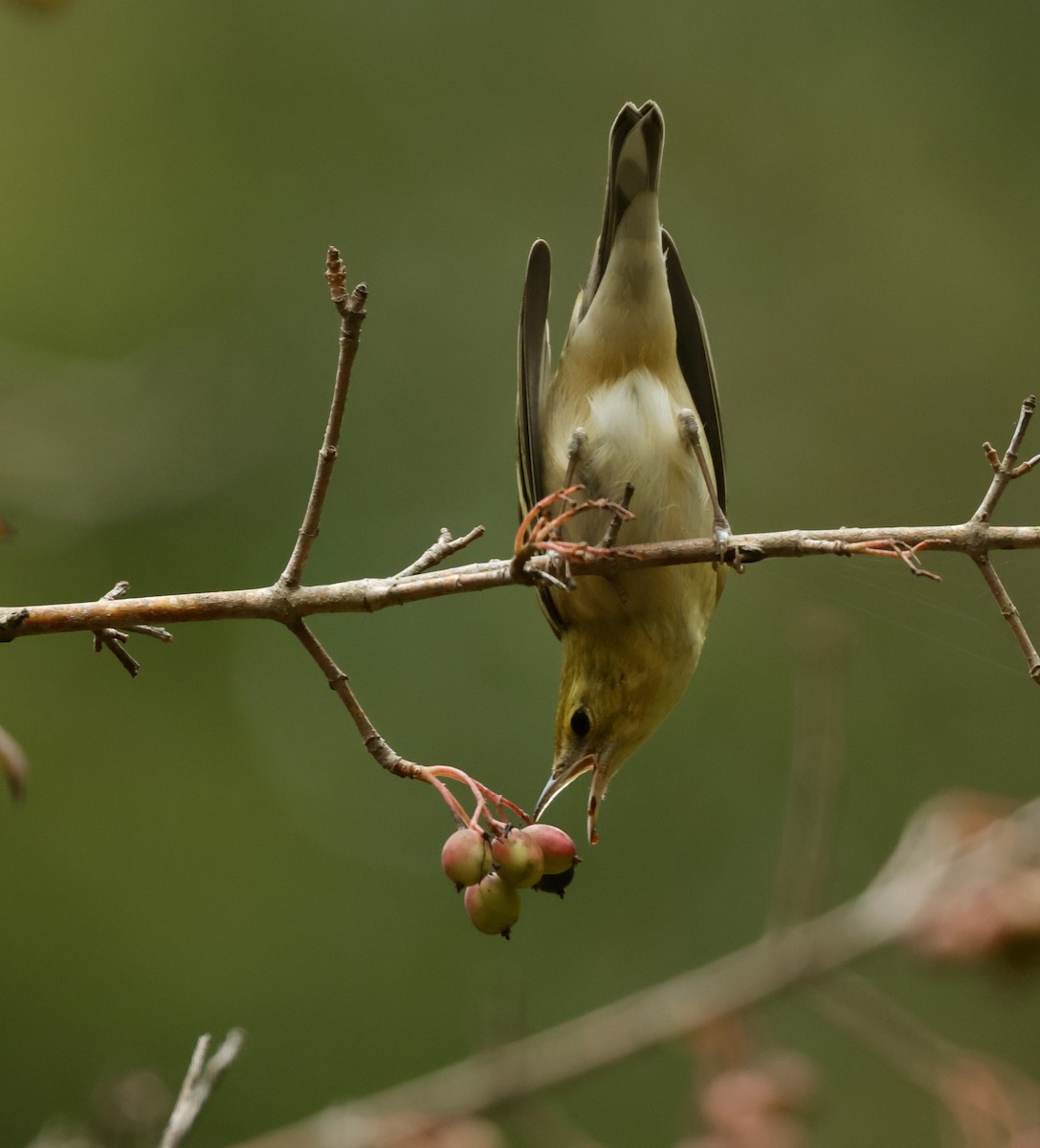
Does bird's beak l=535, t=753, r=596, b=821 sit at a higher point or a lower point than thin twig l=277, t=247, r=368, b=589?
lower

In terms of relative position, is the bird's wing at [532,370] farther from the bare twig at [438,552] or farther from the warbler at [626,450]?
the bare twig at [438,552]

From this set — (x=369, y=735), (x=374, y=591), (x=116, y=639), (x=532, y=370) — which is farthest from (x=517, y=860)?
(x=532, y=370)

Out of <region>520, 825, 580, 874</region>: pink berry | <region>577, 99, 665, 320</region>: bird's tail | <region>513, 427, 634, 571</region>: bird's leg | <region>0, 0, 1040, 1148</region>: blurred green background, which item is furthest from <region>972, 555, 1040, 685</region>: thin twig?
<region>0, 0, 1040, 1148</region>: blurred green background

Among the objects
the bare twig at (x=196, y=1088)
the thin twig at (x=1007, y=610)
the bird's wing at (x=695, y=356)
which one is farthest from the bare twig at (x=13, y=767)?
the bird's wing at (x=695, y=356)

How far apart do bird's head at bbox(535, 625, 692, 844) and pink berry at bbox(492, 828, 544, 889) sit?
1018 millimetres

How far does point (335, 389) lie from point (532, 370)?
4.92 ft

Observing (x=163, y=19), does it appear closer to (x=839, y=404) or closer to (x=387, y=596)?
(x=839, y=404)

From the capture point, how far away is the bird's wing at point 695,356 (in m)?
3.39

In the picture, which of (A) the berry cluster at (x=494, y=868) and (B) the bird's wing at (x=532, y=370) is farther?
(B) the bird's wing at (x=532, y=370)

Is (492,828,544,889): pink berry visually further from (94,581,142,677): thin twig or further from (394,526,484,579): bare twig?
(94,581,142,677): thin twig

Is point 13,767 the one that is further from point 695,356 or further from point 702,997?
point 695,356

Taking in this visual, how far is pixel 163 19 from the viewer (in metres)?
12.4

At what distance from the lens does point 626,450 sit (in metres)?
3.15

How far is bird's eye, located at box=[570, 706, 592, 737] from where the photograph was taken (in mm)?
3143
